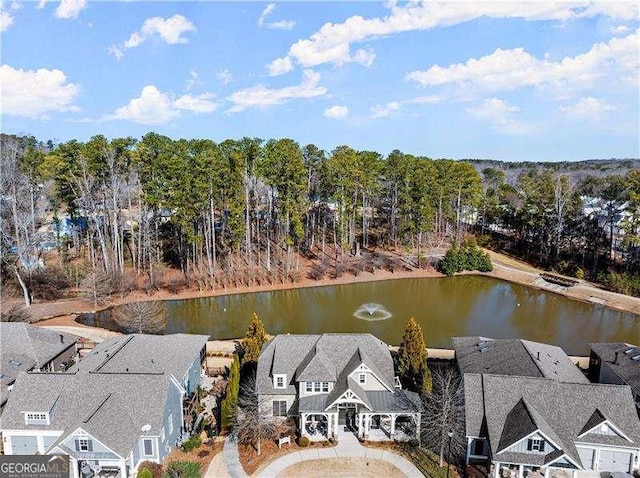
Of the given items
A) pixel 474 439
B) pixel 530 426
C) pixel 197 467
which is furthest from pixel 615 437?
pixel 197 467

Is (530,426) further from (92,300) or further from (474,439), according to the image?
(92,300)

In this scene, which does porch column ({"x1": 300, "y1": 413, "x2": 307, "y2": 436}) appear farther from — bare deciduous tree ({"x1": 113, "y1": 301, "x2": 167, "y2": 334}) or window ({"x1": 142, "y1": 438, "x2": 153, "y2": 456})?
bare deciduous tree ({"x1": 113, "y1": 301, "x2": 167, "y2": 334})

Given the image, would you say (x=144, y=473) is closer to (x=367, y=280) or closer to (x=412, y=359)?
(x=412, y=359)

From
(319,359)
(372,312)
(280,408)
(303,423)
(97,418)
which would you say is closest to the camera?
(97,418)

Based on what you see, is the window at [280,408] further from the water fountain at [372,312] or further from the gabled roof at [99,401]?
the water fountain at [372,312]

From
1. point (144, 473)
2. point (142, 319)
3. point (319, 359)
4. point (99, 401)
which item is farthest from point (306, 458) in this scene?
point (142, 319)

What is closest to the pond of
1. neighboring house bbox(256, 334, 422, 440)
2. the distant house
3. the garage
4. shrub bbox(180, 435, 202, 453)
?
neighboring house bbox(256, 334, 422, 440)

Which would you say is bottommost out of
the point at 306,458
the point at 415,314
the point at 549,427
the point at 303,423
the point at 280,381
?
the point at 306,458
